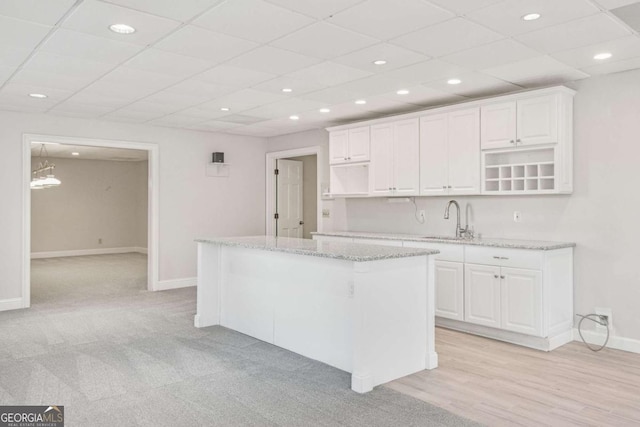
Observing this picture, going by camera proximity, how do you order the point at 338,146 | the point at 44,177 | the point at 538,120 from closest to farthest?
the point at 538,120 → the point at 338,146 → the point at 44,177

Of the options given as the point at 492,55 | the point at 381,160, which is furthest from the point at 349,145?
the point at 492,55

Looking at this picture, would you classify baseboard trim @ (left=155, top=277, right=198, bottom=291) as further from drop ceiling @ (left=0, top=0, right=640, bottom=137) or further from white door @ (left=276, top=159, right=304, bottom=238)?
drop ceiling @ (left=0, top=0, right=640, bottom=137)

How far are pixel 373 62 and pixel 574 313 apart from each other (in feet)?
9.60

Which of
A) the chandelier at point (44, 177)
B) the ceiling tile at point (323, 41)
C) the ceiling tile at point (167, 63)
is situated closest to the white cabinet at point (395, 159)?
the ceiling tile at point (323, 41)

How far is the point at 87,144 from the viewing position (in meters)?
6.41

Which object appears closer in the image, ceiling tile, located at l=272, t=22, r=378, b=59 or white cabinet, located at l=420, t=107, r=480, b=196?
ceiling tile, located at l=272, t=22, r=378, b=59

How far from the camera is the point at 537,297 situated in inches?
163

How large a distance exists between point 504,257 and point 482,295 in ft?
1.43

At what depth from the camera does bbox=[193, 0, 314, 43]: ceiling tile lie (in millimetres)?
2785

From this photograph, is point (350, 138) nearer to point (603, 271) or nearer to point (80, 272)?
point (603, 271)

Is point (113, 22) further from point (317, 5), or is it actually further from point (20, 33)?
point (317, 5)

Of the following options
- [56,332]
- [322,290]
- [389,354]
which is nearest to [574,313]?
[389,354]

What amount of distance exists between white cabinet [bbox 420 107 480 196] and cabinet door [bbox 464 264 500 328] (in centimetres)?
87

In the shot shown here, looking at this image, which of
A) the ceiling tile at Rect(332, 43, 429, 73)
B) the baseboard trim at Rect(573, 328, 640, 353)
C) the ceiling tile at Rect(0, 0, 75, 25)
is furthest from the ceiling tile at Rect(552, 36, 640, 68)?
the ceiling tile at Rect(0, 0, 75, 25)
